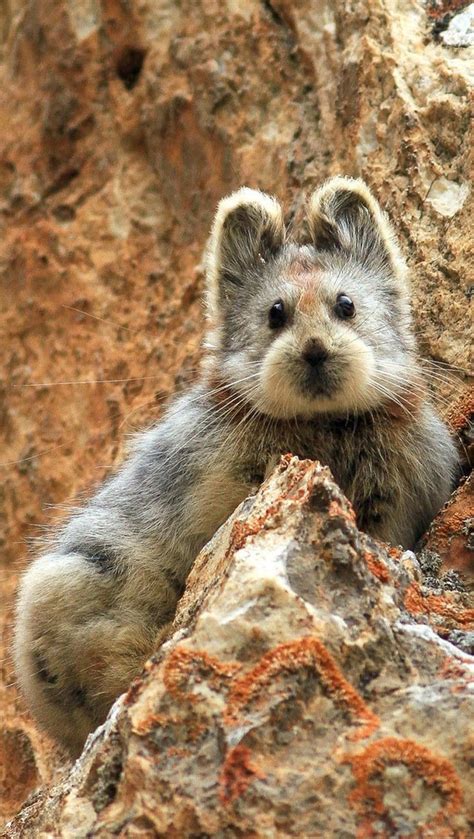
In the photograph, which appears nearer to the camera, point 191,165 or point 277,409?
point 277,409

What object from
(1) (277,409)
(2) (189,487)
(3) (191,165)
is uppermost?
(3) (191,165)

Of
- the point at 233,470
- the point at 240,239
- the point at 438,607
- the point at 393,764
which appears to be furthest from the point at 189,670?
the point at 240,239

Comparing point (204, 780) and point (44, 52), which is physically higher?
point (44, 52)

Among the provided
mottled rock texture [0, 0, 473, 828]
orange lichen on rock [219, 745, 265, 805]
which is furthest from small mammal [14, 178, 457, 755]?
orange lichen on rock [219, 745, 265, 805]

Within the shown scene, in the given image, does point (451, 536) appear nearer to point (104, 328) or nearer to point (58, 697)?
point (58, 697)

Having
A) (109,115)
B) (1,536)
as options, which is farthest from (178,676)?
(109,115)

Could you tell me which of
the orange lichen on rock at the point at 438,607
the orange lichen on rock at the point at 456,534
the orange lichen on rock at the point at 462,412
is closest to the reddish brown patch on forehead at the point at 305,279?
the orange lichen on rock at the point at 462,412

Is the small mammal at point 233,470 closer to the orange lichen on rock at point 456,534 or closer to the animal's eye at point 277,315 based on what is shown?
the animal's eye at point 277,315
